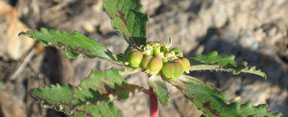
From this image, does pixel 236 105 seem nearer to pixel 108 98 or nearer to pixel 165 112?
pixel 108 98

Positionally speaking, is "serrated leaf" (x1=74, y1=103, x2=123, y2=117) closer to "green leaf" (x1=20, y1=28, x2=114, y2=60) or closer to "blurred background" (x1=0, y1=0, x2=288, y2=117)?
"green leaf" (x1=20, y1=28, x2=114, y2=60)

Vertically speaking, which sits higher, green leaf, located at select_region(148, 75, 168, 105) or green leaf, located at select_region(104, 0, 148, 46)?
green leaf, located at select_region(104, 0, 148, 46)

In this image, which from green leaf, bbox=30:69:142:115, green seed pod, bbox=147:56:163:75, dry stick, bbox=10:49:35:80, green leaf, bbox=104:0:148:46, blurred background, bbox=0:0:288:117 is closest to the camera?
green leaf, bbox=30:69:142:115

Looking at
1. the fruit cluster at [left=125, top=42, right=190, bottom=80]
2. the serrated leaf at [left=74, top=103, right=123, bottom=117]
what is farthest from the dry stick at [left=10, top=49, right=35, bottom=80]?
the fruit cluster at [left=125, top=42, right=190, bottom=80]

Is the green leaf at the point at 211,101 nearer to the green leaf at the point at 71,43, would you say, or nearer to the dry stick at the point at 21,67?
the green leaf at the point at 71,43

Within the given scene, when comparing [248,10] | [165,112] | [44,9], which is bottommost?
[165,112]

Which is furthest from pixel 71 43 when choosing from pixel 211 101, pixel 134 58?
pixel 211 101

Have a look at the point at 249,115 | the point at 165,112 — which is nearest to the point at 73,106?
the point at 249,115
